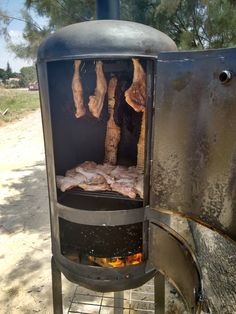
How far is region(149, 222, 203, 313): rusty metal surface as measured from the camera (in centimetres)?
167

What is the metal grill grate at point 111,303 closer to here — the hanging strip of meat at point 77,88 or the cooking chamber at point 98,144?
the cooking chamber at point 98,144

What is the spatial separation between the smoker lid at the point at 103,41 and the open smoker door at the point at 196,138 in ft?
0.51

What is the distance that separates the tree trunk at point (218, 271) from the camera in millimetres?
2117

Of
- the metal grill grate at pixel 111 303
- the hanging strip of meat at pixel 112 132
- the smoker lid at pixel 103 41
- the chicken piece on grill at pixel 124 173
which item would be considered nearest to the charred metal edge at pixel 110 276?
the chicken piece on grill at pixel 124 173

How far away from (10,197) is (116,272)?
383 cm

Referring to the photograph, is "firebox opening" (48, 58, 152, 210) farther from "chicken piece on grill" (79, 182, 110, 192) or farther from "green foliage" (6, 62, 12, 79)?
"green foliage" (6, 62, 12, 79)

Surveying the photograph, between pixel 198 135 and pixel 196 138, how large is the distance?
0.06ft

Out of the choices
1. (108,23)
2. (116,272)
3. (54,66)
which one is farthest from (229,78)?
(116,272)

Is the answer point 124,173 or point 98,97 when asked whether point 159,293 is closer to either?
point 124,173

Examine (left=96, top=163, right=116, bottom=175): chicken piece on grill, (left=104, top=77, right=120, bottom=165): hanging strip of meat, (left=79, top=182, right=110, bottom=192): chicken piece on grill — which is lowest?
(left=79, top=182, right=110, bottom=192): chicken piece on grill

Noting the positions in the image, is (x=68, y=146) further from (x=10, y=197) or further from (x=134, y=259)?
(x=10, y=197)

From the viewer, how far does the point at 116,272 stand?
174cm

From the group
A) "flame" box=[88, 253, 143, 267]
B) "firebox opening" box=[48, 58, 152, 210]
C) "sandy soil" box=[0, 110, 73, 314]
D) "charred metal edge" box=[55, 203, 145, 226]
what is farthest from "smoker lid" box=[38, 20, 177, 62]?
"sandy soil" box=[0, 110, 73, 314]

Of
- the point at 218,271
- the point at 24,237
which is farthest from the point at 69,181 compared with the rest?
the point at 24,237
